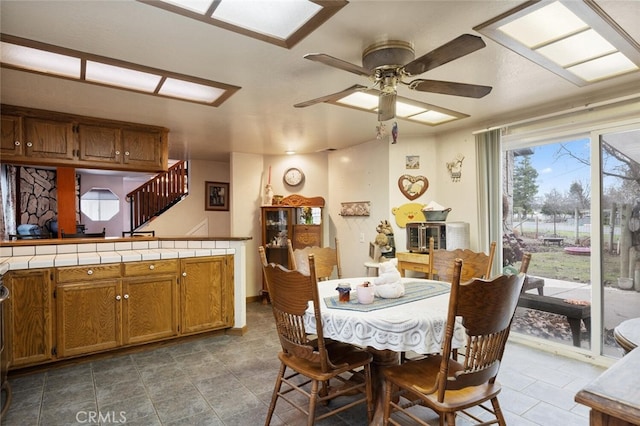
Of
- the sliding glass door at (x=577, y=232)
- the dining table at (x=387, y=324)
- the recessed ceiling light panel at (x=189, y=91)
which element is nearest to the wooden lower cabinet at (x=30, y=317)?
the recessed ceiling light panel at (x=189, y=91)

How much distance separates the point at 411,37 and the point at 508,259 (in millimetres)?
2779

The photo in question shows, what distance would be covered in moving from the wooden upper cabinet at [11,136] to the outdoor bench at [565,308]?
499 cm

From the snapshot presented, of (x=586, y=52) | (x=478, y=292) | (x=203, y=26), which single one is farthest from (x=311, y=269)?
(x=586, y=52)

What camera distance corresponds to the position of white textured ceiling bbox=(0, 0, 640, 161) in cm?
162

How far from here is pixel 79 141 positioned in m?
3.27

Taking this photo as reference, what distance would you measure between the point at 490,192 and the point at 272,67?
2592 mm

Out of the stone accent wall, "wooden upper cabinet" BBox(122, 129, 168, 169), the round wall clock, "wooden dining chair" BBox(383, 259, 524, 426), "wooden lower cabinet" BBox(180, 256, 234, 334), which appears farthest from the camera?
the stone accent wall

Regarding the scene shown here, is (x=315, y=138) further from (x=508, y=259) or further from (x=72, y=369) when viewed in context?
(x=72, y=369)

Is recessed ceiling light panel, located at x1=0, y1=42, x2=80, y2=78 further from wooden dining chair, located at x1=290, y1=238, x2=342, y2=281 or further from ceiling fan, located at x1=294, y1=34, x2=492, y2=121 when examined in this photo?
wooden dining chair, located at x1=290, y1=238, x2=342, y2=281

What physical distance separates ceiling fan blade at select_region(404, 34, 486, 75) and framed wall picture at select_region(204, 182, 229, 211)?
4935mm

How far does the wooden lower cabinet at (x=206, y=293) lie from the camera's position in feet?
11.2

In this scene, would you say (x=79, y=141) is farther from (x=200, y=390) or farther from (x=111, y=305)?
(x=200, y=390)

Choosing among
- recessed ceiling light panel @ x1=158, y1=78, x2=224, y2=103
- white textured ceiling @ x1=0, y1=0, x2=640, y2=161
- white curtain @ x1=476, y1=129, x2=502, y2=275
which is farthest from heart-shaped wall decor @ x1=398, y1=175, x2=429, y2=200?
recessed ceiling light panel @ x1=158, y1=78, x2=224, y2=103

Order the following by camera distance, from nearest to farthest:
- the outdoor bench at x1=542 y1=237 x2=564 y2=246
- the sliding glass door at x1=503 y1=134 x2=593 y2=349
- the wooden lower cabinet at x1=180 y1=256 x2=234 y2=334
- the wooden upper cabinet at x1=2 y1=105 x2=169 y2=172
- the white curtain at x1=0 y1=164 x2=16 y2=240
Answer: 1. the wooden upper cabinet at x1=2 y1=105 x2=169 y2=172
2. the sliding glass door at x1=503 y1=134 x2=593 y2=349
3. the outdoor bench at x1=542 y1=237 x2=564 y2=246
4. the wooden lower cabinet at x1=180 y1=256 x2=234 y2=334
5. the white curtain at x1=0 y1=164 x2=16 y2=240
